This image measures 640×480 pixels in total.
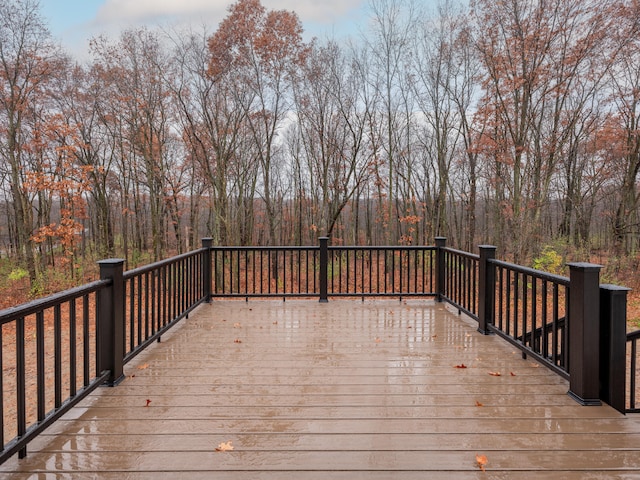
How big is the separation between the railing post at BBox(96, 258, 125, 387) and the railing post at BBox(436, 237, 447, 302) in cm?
439

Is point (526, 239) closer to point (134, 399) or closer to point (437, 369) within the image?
point (437, 369)

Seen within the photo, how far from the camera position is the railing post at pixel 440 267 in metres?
5.80

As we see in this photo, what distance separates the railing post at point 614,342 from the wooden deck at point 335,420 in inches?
5.0

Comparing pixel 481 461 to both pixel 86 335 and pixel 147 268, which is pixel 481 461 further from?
pixel 147 268

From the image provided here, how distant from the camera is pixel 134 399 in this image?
267 centimetres

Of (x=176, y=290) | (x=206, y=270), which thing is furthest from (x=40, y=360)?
(x=206, y=270)

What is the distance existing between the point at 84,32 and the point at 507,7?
11.5 meters

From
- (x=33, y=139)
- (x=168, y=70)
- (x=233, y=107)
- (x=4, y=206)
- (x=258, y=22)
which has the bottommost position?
(x=4, y=206)

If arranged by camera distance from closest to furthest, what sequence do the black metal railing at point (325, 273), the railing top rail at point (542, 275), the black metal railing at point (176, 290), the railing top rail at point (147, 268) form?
the railing top rail at point (542, 275)
the railing top rail at point (147, 268)
the black metal railing at point (176, 290)
the black metal railing at point (325, 273)

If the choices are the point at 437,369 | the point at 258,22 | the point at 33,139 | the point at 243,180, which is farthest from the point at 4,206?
the point at 437,369

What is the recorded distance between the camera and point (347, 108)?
12070 mm

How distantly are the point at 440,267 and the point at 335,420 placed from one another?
13.0 feet

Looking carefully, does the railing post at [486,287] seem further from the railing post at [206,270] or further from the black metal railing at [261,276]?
the railing post at [206,270]

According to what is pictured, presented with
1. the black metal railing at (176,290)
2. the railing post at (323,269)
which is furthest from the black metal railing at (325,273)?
the black metal railing at (176,290)
